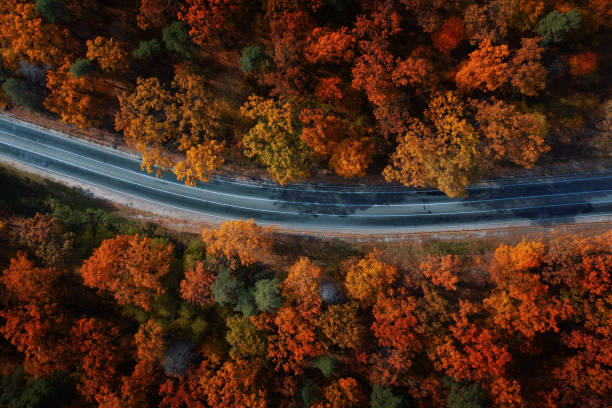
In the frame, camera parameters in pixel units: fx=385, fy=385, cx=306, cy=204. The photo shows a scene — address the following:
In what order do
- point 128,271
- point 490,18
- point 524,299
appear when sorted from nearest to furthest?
point 490,18
point 524,299
point 128,271

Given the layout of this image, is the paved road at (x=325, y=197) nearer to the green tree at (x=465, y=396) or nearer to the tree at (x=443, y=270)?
the tree at (x=443, y=270)

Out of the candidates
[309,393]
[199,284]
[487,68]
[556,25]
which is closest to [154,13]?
[199,284]

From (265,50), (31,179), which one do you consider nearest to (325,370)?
(265,50)

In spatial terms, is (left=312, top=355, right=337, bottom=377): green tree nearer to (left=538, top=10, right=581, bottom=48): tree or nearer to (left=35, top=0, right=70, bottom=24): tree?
(left=538, top=10, right=581, bottom=48): tree

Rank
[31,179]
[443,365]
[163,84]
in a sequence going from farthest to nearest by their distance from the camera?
[31,179] < [163,84] < [443,365]

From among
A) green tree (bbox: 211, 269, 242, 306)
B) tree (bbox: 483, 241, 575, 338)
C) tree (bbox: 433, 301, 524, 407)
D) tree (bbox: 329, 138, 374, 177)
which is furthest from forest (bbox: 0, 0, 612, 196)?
tree (bbox: 433, 301, 524, 407)

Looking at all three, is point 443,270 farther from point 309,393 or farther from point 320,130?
point 320,130

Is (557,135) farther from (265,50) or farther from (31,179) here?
(31,179)
